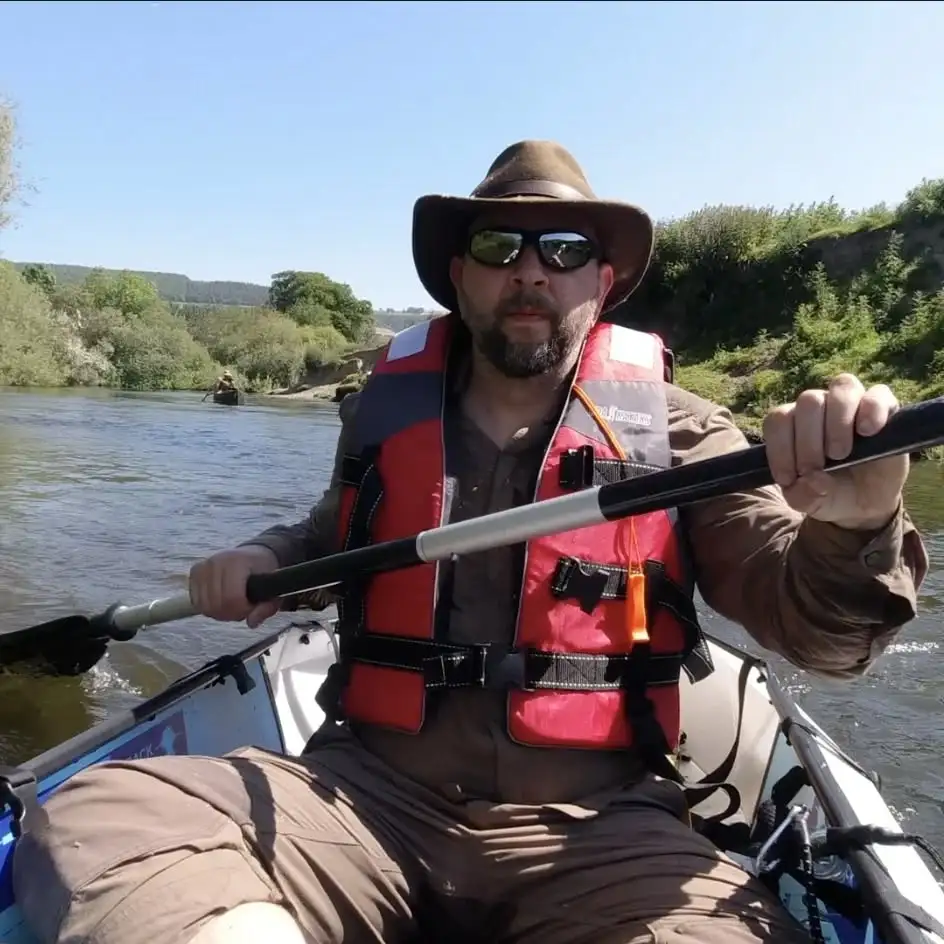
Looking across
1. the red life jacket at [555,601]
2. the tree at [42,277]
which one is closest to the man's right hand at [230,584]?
the red life jacket at [555,601]

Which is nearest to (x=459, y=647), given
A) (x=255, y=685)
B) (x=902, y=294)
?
(x=255, y=685)

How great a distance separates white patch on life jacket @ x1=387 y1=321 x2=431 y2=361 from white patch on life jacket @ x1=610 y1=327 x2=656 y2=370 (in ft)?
1.39

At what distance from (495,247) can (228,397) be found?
84.7 feet

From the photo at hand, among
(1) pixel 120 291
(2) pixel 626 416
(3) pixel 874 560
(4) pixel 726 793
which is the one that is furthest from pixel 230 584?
(1) pixel 120 291

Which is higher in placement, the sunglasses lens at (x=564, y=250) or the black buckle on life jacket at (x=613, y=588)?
the sunglasses lens at (x=564, y=250)

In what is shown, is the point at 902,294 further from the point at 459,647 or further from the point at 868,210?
the point at 459,647

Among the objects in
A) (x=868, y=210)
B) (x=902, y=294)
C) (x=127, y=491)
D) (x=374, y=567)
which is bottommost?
(x=127, y=491)

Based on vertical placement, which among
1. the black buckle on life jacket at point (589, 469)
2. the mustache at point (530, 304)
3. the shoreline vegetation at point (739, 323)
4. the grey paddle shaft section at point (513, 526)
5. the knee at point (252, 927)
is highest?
the shoreline vegetation at point (739, 323)

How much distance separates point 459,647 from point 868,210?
2103cm

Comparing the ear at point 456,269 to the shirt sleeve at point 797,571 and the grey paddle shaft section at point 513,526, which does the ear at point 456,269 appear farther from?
the grey paddle shaft section at point 513,526

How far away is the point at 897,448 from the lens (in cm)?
120

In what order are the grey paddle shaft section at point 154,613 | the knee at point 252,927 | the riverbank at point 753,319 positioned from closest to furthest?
the knee at point 252,927 < the grey paddle shaft section at point 154,613 < the riverbank at point 753,319

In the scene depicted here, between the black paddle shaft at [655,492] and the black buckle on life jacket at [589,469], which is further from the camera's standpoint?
the black buckle on life jacket at [589,469]

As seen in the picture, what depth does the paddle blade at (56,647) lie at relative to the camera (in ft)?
9.41
